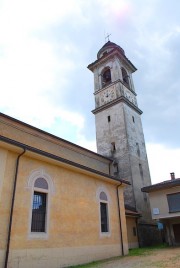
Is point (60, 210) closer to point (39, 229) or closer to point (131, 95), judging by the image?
point (39, 229)

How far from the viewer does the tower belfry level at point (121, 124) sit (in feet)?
72.5

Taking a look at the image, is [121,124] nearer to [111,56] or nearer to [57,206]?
[111,56]

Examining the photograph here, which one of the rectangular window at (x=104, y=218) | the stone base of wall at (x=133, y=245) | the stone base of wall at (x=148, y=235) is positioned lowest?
the stone base of wall at (x=133, y=245)

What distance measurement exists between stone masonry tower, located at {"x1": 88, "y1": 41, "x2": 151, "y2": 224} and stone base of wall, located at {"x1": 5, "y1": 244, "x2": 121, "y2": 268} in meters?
8.67

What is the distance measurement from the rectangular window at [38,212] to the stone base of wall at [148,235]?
1202cm

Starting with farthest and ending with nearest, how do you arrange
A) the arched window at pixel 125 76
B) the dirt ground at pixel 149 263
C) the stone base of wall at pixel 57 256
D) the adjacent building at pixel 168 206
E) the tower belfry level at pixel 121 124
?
the arched window at pixel 125 76, the tower belfry level at pixel 121 124, the adjacent building at pixel 168 206, the dirt ground at pixel 149 263, the stone base of wall at pixel 57 256

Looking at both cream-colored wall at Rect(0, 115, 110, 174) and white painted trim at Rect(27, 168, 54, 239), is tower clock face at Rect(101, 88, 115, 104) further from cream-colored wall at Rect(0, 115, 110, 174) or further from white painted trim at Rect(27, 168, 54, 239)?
white painted trim at Rect(27, 168, 54, 239)

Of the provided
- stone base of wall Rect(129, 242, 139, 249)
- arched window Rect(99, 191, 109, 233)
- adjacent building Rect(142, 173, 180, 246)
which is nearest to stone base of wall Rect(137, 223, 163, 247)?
stone base of wall Rect(129, 242, 139, 249)

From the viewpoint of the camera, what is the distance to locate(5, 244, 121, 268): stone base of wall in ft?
28.1

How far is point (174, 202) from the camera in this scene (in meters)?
17.0

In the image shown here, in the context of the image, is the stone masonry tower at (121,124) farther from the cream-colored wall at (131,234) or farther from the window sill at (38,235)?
the window sill at (38,235)

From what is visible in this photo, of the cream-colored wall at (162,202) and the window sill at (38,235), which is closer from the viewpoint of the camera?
the window sill at (38,235)

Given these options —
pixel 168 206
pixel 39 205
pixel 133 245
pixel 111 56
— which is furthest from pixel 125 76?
pixel 39 205

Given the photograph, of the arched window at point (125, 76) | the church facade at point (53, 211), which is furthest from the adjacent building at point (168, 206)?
the arched window at point (125, 76)
